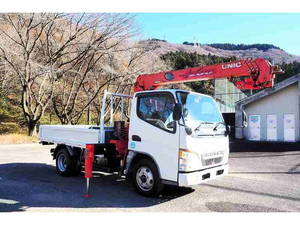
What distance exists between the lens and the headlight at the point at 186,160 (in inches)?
216

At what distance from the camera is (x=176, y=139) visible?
5.63 m

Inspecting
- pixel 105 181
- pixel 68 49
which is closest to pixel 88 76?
pixel 68 49

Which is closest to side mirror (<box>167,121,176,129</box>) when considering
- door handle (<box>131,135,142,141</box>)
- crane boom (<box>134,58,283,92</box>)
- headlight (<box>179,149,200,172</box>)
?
headlight (<box>179,149,200,172</box>)

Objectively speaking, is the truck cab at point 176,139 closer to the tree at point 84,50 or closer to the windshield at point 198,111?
the windshield at point 198,111

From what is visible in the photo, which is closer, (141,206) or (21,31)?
(141,206)

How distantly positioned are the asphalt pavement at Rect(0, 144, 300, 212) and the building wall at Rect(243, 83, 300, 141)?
11.7 m

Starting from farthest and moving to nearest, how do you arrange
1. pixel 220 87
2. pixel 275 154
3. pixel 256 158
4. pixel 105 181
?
1. pixel 220 87
2. pixel 275 154
3. pixel 256 158
4. pixel 105 181

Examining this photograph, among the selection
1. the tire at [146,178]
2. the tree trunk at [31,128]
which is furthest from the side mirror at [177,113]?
the tree trunk at [31,128]

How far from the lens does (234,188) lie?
23.1 ft

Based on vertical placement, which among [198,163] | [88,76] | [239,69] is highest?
[88,76]

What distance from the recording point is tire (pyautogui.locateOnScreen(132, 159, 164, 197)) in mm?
5914
